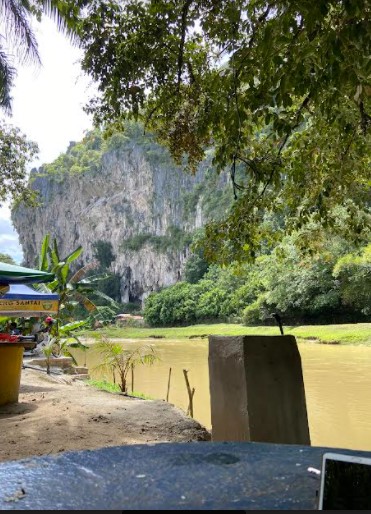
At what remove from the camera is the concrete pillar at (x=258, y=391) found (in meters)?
2.56

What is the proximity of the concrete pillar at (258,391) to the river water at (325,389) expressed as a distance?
12.7 feet

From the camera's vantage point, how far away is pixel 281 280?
28.3 m

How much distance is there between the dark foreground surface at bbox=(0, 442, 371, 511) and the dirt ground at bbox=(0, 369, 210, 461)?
8.72ft

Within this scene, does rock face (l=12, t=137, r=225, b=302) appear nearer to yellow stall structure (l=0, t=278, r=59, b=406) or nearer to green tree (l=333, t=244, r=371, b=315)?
green tree (l=333, t=244, r=371, b=315)

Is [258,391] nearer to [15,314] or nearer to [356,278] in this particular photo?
[15,314]

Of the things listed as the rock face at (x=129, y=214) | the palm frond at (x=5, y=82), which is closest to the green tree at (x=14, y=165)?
the palm frond at (x=5, y=82)

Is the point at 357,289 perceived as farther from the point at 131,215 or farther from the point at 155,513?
the point at 131,215

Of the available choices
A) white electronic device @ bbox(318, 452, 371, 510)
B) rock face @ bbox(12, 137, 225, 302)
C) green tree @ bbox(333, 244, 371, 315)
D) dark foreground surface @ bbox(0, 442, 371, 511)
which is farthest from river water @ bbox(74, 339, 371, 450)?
rock face @ bbox(12, 137, 225, 302)

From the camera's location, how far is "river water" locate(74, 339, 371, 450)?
24.2 feet

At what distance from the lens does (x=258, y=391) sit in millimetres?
2600

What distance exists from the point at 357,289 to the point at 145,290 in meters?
35.5

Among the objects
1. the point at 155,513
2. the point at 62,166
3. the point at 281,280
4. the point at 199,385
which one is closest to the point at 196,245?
the point at 155,513

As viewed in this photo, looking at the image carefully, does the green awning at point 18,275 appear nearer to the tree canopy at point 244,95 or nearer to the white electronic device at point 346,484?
the tree canopy at point 244,95

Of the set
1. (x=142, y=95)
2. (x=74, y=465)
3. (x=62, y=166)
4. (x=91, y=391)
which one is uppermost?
(x=62, y=166)
